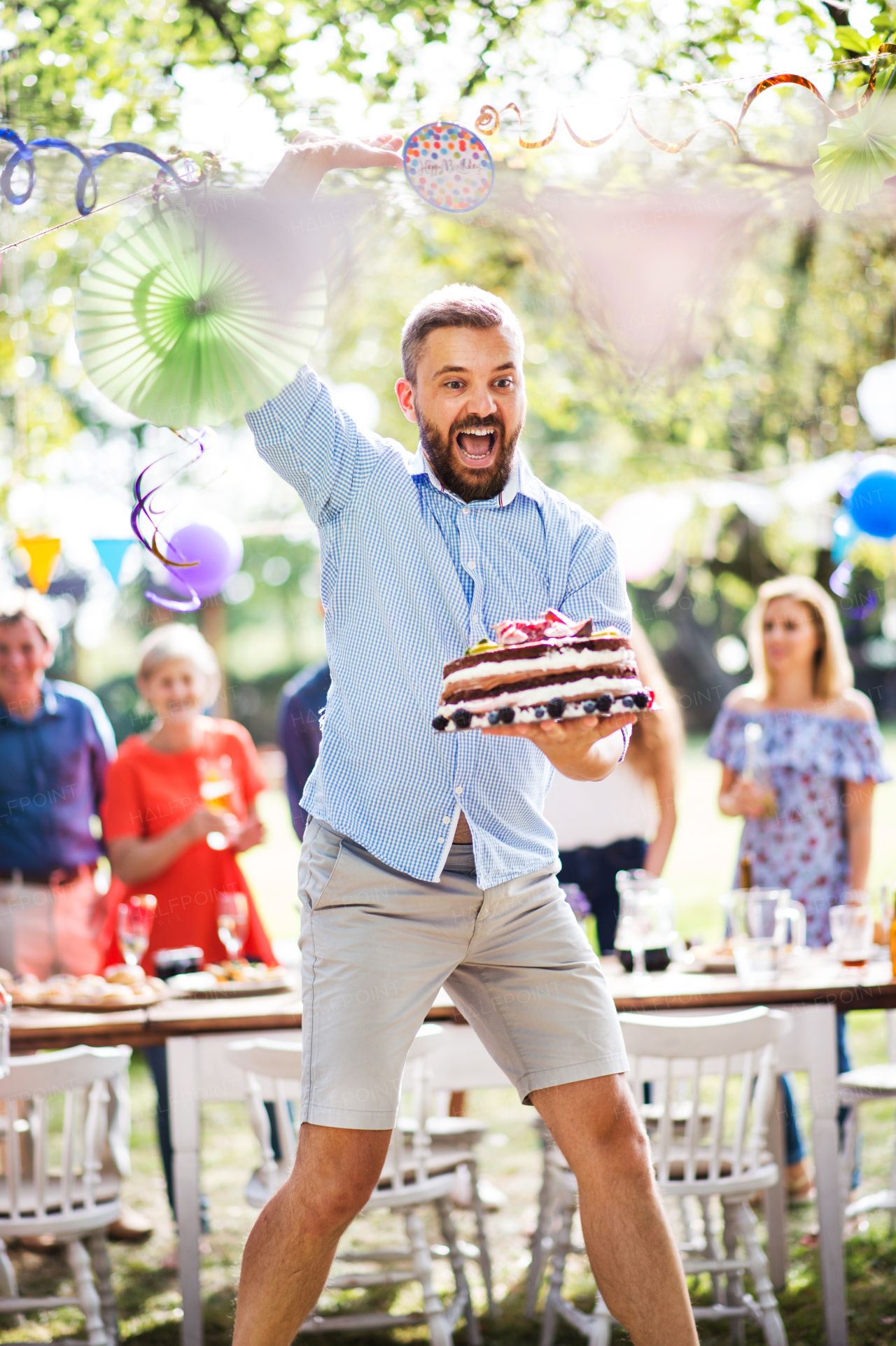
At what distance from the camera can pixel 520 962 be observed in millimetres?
2150

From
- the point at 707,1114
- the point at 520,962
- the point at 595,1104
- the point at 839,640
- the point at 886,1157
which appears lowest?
the point at 886,1157

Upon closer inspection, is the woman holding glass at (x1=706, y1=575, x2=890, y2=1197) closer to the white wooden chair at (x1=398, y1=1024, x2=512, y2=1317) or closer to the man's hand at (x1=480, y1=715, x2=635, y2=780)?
the white wooden chair at (x1=398, y1=1024, x2=512, y2=1317)

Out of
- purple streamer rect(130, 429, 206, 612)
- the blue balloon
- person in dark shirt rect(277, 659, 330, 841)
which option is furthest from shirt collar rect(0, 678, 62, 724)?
the blue balloon

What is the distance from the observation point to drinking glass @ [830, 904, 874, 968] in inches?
135

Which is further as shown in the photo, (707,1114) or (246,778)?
(246,778)

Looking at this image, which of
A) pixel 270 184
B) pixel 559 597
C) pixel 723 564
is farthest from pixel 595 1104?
pixel 723 564

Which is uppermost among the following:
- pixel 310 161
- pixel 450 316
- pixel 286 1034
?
pixel 310 161

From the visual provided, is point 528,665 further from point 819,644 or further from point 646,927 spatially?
point 819,644

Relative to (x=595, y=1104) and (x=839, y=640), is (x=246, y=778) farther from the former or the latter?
(x=595, y=1104)

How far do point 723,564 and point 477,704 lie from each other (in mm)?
11164

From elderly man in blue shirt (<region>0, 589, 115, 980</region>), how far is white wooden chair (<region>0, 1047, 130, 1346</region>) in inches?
43.3

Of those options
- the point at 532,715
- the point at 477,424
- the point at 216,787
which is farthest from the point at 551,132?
the point at 216,787

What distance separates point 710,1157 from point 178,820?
194cm

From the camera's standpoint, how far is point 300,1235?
6.52ft
